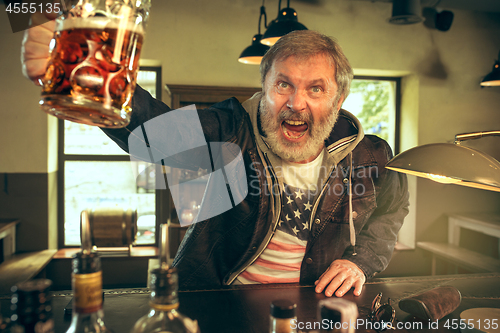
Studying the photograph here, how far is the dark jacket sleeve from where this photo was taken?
5.19ft

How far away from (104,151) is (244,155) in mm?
2981

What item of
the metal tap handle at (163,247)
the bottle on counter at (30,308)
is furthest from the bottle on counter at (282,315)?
the bottle on counter at (30,308)

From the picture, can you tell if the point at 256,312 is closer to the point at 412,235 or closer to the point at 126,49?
the point at 126,49

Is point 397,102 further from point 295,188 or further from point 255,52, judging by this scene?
point 295,188

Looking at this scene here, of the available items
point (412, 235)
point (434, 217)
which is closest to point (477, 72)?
point (434, 217)

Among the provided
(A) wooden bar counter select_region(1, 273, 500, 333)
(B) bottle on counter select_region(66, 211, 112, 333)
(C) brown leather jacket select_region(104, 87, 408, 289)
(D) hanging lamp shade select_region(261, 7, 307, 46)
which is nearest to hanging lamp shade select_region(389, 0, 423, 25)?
(D) hanging lamp shade select_region(261, 7, 307, 46)

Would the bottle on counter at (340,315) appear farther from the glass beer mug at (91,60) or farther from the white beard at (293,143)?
the white beard at (293,143)

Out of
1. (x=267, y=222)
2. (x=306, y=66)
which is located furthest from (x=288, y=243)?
(x=306, y=66)

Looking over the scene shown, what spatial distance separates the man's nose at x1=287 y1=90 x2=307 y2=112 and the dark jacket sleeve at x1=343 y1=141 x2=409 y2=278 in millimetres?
441

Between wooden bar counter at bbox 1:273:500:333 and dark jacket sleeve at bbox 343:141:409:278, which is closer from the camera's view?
wooden bar counter at bbox 1:273:500:333

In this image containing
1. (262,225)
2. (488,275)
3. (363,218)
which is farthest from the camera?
(363,218)

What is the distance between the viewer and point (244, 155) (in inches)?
60.9

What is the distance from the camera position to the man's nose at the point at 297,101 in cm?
154

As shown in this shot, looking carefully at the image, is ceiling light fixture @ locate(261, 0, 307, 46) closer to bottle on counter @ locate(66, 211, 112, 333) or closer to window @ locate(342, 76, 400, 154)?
window @ locate(342, 76, 400, 154)
